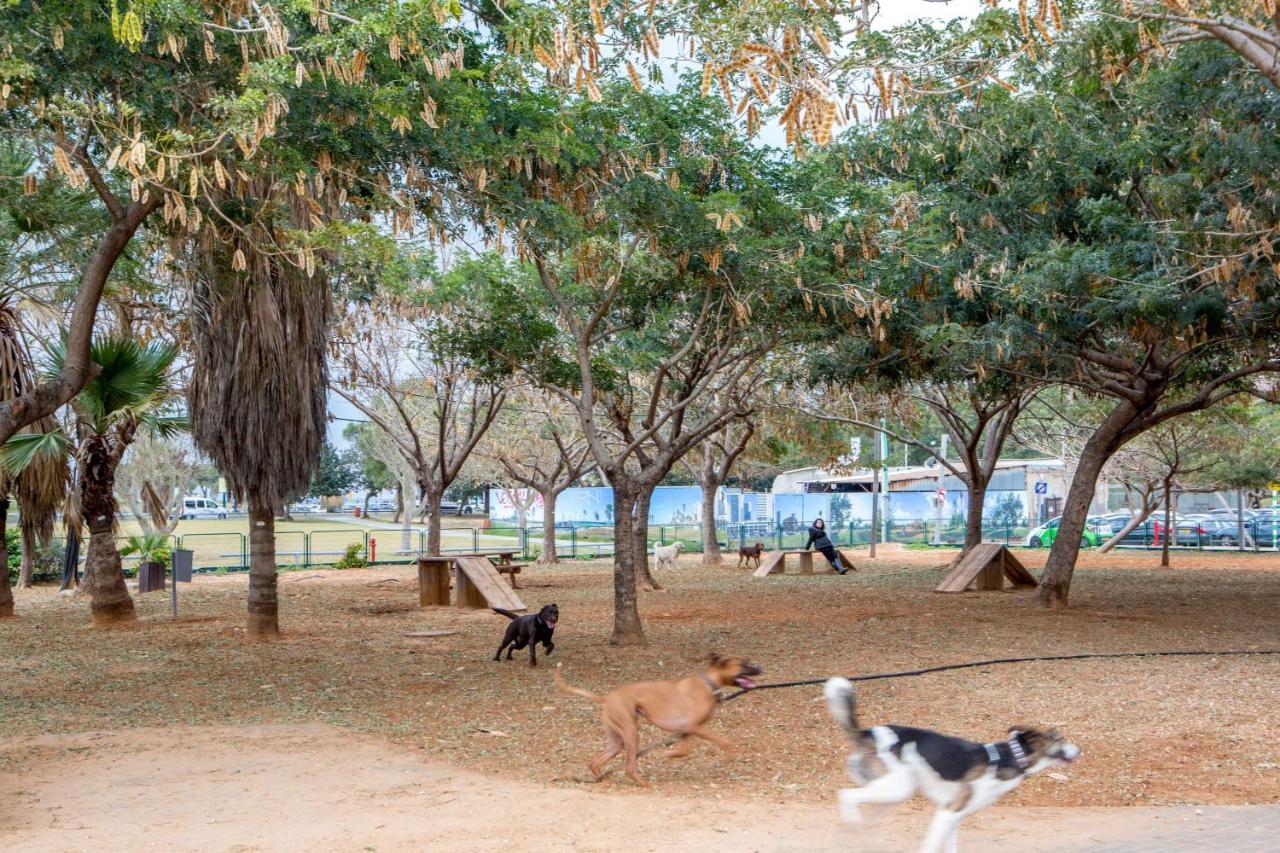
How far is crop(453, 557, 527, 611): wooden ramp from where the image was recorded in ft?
60.8

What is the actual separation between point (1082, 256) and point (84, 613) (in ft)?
55.1

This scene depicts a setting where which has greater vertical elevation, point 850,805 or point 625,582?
point 625,582

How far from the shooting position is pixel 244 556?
105 feet

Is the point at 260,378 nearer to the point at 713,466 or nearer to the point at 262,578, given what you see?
the point at 262,578

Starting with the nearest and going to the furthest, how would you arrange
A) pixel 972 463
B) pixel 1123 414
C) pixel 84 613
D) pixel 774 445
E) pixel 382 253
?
pixel 382 253, pixel 1123 414, pixel 84 613, pixel 972 463, pixel 774 445

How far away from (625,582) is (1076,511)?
7.99 metres

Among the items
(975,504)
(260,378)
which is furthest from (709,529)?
(260,378)

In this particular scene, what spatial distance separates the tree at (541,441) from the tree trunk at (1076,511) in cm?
1393

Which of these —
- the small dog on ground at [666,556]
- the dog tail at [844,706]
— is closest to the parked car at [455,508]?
the small dog on ground at [666,556]

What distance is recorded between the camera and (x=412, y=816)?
22.7 feet

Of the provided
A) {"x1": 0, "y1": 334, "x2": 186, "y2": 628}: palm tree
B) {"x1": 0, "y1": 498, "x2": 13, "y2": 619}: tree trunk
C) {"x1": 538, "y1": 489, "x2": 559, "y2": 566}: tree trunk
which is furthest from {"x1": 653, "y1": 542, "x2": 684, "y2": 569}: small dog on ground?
{"x1": 0, "y1": 498, "x2": 13, "y2": 619}: tree trunk

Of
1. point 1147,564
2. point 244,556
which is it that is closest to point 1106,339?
point 1147,564

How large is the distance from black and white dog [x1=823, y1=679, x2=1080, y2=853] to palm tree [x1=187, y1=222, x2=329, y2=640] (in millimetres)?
10812

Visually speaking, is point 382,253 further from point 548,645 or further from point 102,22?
point 548,645
